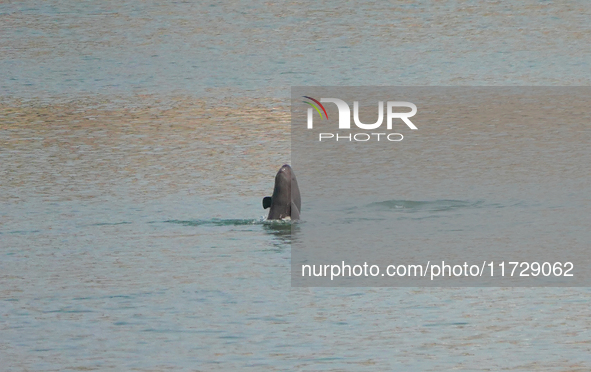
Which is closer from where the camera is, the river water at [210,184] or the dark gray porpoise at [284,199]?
the river water at [210,184]

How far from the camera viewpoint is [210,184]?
2734cm

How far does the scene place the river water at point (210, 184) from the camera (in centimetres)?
1648

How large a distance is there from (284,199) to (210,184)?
3.75m

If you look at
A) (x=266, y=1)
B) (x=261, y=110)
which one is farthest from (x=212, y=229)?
(x=266, y=1)

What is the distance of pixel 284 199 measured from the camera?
2392cm

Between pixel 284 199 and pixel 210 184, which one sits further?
pixel 210 184

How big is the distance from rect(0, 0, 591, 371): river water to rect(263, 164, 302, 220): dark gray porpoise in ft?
1.29

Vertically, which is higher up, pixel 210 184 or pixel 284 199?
pixel 210 184

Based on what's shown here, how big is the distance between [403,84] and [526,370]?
82.6ft

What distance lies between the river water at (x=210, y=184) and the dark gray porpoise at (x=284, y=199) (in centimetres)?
39

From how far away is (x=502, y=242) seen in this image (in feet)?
71.8

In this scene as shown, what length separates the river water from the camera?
1648 cm

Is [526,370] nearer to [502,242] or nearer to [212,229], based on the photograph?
[502,242]

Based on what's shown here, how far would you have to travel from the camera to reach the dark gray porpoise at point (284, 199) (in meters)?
23.6
